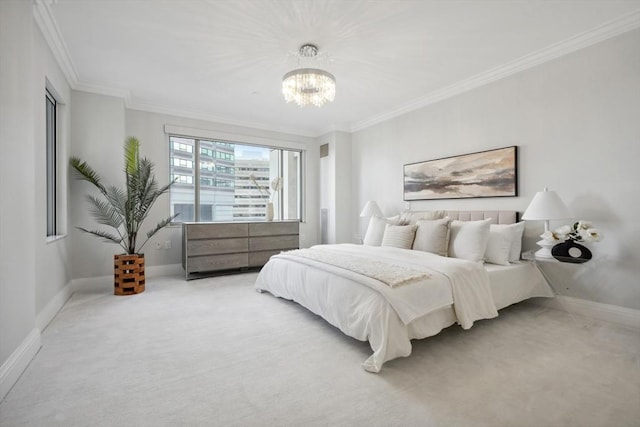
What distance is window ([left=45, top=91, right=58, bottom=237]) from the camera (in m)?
3.26

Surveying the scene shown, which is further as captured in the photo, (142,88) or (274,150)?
(274,150)

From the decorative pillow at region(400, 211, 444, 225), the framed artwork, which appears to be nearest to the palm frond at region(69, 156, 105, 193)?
the decorative pillow at region(400, 211, 444, 225)

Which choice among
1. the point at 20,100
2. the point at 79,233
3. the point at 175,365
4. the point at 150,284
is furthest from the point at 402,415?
the point at 79,233

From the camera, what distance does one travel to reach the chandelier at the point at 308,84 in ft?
9.14

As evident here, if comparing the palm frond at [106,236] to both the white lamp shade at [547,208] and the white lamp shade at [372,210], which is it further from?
the white lamp shade at [547,208]

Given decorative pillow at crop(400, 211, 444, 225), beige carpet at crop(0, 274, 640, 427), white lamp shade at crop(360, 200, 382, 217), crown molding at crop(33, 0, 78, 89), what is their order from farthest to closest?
white lamp shade at crop(360, 200, 382, 217), decorative pillow at crop(400, 211, 444, 225), crown molding at crop(33, 0, 78, 89), beige carpet at crop(0, 274, 640, 427)

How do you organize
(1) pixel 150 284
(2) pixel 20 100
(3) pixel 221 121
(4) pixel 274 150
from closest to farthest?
(2) pixel 20 100, (1) pixel 150 284, (3) pixel 221 121, (4) pixel 274 150

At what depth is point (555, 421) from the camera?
4.65 ft

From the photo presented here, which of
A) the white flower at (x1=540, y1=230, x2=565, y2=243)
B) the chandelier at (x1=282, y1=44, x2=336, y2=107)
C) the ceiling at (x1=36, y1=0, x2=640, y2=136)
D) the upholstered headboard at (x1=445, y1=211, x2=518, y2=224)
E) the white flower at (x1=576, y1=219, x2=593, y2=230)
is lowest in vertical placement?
the white flower at (x1=540, y1=230, x2=565, y2=243)

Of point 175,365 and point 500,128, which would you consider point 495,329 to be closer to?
point 500,128

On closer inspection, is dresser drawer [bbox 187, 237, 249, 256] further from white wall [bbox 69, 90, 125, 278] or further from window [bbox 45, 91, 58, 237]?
window [bbox 45, 91, 58, 237]

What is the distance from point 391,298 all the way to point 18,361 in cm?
233

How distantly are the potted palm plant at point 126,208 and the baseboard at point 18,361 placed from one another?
146 cm

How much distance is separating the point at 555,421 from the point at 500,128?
2985 millimetres
